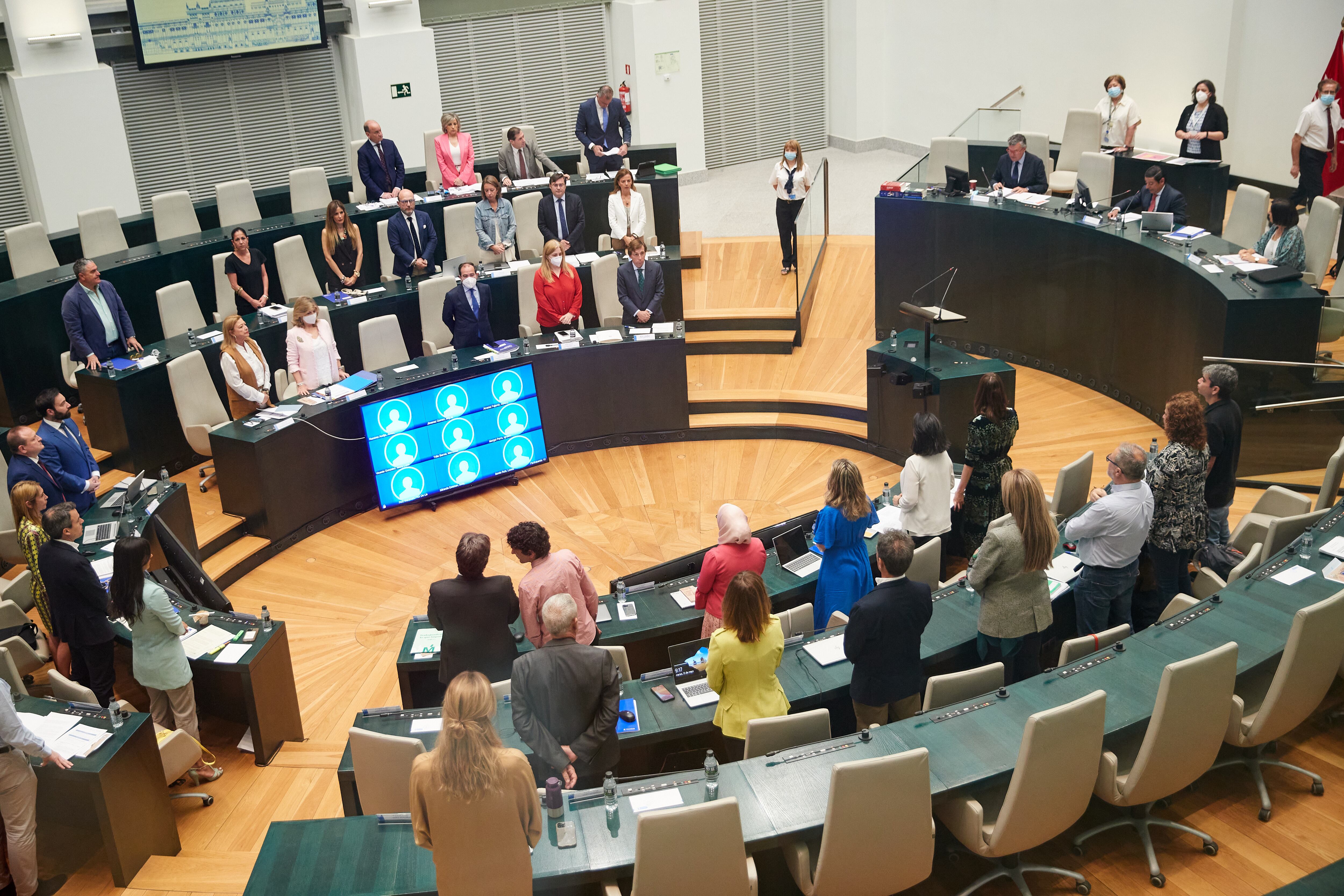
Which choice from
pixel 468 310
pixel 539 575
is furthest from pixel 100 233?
pixel 539 575

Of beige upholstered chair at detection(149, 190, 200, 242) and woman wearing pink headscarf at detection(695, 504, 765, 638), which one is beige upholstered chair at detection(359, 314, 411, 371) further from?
woman wearing pink headscarf at detection(695, 504, 765, 638)

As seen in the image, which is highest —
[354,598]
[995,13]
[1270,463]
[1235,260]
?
[995,13]

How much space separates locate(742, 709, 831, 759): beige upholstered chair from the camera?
471 centimetres

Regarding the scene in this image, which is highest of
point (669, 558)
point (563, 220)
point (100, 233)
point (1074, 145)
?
point (1074, 145)

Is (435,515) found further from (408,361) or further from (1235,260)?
(1235,260)

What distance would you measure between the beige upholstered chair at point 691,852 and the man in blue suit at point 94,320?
24.4 feet

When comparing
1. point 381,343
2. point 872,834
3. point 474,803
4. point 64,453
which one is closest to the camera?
point 474,803

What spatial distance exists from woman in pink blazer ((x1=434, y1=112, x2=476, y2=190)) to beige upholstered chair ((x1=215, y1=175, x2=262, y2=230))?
1.70 metres

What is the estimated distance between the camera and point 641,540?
913 cm

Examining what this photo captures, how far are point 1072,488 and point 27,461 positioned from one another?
21.6 feet

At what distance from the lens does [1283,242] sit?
28.7 feet

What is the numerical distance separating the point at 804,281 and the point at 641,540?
466 centimetres

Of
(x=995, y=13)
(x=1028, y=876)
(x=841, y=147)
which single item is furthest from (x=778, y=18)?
(x=1028, y=876)

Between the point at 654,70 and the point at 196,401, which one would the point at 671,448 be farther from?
the point at 654,70
